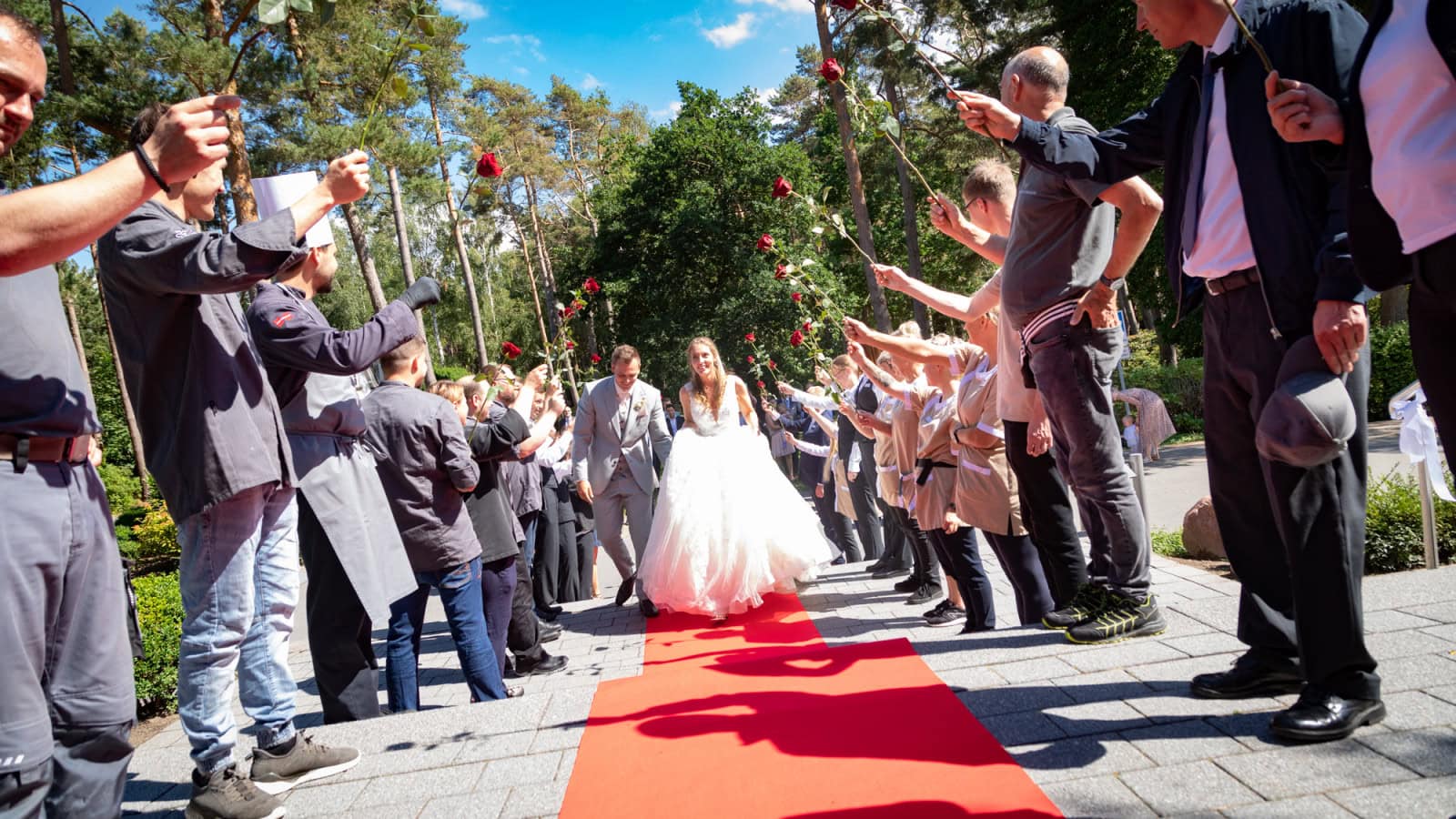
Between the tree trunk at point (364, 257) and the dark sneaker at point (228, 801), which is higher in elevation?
the tree trunk at point (364, 257)

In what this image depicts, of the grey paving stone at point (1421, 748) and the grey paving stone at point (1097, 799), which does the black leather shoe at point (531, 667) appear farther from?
the grey paving stone at point (1421, 748)

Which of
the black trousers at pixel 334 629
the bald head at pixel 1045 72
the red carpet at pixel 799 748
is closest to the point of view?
the red carpet at pixel 799 748

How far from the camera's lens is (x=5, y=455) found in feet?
5.55

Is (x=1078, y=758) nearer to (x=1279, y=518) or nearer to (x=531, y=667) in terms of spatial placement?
(x=1279, y=518)

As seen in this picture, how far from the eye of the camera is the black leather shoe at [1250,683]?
7.68 feet

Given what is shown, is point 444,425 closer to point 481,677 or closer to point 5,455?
point 481,677

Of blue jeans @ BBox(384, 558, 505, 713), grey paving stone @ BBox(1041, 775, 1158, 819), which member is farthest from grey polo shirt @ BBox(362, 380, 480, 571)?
grey paving stone @ BBox(1041, 775, 1158, 819)

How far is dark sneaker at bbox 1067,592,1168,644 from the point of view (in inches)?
118

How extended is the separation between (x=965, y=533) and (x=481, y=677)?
9.22ft

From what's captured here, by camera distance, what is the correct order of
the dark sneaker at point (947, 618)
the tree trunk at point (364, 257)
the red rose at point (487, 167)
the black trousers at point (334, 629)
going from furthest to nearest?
1. the tree trunk at point (364, 257)
2. the dark sneaker at point (947, 618)
3. the red rose at point (487, 167)
4. the black trousers at point (334, 629)

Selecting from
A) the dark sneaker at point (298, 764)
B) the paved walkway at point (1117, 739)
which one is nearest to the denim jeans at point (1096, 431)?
the paved walkway at point (1117, 739)

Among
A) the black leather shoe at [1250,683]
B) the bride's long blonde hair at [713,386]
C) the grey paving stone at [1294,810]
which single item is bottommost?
the grey paving stone at [1294,810]

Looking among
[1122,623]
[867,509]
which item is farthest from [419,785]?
[867,509]

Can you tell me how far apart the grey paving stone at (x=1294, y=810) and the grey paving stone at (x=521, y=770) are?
1.88 m
